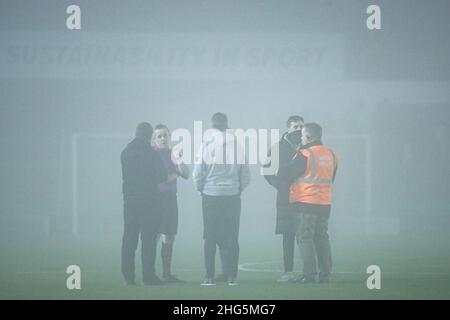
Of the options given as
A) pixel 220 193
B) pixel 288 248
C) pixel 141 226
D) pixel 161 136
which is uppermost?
pixel 161 136

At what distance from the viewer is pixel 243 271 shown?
10.8 meters

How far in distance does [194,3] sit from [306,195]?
7064 mm

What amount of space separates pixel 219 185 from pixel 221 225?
361mm

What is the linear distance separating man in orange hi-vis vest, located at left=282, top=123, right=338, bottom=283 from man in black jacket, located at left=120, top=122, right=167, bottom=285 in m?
1.17

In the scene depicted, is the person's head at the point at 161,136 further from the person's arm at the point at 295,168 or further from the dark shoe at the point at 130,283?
the dark shoe at the point at 130,283

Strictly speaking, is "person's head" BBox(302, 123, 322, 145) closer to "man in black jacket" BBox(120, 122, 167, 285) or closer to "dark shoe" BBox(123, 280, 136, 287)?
"man in black jacket" BBox(120, 122, 167, 285)

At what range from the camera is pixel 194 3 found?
15.5m

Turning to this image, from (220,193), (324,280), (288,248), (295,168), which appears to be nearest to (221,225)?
(220,193)

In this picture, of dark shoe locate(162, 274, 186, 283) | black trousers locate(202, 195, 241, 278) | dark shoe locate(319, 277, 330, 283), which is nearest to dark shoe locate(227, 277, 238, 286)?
black trousers locate(202, 195, 241, 278)

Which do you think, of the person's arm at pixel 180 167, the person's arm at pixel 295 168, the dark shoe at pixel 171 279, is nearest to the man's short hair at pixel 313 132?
the person's arm at pixel 295 168

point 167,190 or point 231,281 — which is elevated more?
point 167,190

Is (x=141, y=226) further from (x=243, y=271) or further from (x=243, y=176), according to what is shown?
(x=243, y=271)

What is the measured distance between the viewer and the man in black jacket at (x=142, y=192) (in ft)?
29.4
